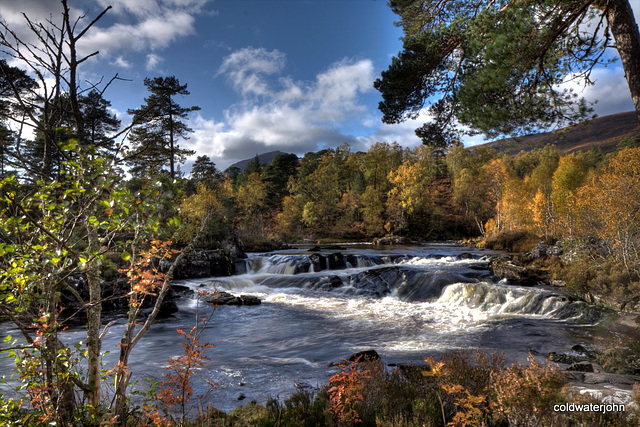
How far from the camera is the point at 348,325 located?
1277 centimetres

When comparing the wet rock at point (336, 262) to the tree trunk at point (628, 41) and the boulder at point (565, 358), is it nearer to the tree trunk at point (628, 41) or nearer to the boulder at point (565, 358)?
the boulder at point (565, 358)

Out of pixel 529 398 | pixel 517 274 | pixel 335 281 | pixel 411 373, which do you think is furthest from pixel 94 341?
pixel 517 274

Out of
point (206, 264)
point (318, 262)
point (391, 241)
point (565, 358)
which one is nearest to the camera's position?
point (565, 358)

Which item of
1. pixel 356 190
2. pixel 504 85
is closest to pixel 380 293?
pixel 504 85

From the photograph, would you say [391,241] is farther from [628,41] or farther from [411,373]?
[628,41]

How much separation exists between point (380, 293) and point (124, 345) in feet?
49.9

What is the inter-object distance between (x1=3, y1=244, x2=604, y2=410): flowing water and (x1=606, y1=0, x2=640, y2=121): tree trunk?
6618 mm

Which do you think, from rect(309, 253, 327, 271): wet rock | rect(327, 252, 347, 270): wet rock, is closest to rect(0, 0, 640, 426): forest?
rect(309, 253, 327, 271): wet rock

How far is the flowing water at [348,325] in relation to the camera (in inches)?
347

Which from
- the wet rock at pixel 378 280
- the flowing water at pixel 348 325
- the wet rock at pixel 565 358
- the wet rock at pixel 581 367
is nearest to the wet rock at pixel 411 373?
the flowing water at pixel 348 325

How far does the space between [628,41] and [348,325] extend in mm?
10720

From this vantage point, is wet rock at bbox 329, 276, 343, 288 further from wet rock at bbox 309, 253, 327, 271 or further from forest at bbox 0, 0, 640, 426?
forest at bbox 0, 0, 640, 426

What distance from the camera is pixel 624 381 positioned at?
6348 mm

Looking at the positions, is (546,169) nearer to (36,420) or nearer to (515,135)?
(515,135)
